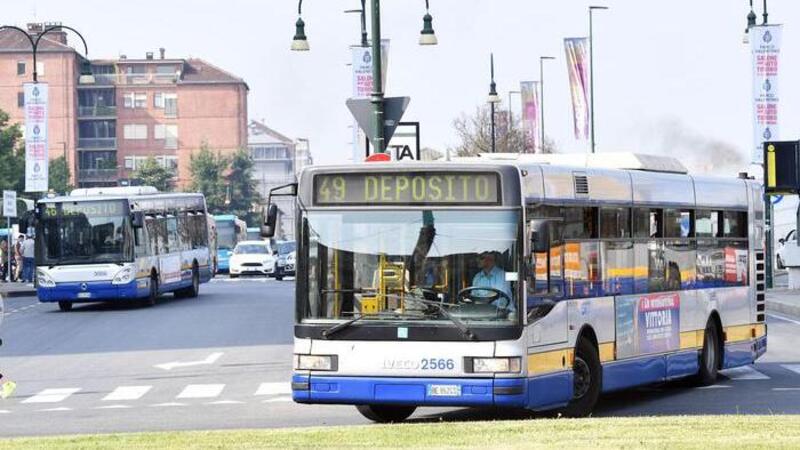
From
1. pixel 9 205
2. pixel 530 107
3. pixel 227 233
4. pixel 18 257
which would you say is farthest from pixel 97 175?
pixel 9 205

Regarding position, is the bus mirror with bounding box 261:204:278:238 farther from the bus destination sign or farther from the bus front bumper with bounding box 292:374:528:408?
the bus front bumper with bounding box 292:374:528:408

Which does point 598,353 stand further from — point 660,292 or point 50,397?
point 50,397

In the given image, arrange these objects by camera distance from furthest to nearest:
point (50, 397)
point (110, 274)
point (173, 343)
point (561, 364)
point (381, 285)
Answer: point (110, 274), point (173, 343), point (50, 397), point (561, 364), point (381, 285)

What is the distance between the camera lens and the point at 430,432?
602 inches

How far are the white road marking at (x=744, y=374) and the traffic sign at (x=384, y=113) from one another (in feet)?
18.9

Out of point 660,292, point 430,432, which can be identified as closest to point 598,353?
point 660,292

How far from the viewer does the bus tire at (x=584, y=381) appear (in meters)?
18.3

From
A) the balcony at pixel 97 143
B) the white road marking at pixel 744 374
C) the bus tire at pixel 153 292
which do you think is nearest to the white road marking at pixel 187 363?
the white road marking at pixel 744 374

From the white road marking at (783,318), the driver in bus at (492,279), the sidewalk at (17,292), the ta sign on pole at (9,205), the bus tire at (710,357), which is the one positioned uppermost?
the ta sign on pole at (9,205)

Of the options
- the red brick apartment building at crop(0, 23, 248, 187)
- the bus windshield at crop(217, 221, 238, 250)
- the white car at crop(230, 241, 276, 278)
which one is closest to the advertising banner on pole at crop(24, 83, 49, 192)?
the white car at crop(230, 241, 276, 278)

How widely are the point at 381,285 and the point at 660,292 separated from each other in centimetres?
522

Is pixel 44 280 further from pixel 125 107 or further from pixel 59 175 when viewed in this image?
pixel 125 107

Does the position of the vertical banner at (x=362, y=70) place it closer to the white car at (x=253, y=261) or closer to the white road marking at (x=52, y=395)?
the white road marking at (x=52, y=395)

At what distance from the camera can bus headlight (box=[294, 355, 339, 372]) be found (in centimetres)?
1678
